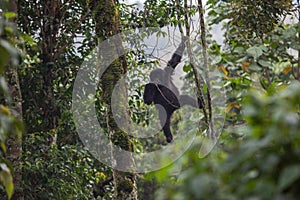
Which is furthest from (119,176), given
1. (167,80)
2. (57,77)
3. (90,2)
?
(90,2)

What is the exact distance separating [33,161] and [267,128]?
277 centimetres

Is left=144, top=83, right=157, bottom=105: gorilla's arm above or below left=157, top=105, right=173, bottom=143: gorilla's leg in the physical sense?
above

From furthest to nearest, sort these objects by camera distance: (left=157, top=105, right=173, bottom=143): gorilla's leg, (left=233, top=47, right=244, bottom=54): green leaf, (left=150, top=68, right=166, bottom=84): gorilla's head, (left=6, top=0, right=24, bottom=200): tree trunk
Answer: (left=233, top=47, right=244, bottom=54): green leaf, (left=157, top=105, right=173, bottom=143): gorilla's leg, (left=150, top=68, right=166, bottom=84): gorilla's head, (left=6, top=0, right=24, bottom=200): tree trunk

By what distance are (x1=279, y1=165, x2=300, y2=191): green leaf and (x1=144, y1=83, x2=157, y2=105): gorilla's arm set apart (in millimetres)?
3149

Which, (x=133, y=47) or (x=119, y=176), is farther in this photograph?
(x=133, y=47)

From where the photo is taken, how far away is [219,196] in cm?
90

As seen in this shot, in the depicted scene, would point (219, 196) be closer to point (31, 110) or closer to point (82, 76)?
point (31, 110)

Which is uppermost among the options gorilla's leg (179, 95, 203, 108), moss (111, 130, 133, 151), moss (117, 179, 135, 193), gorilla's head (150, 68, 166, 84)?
gorilla's head (150, 68, 166, 84)

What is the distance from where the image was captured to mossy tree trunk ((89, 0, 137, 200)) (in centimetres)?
340

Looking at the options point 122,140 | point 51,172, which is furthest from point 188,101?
point 51,172

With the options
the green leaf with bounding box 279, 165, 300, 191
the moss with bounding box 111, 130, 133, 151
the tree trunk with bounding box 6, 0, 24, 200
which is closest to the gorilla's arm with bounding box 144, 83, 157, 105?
the moss with bounding box 111, 130, 133, 151

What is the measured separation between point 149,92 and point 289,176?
3193 millimetres

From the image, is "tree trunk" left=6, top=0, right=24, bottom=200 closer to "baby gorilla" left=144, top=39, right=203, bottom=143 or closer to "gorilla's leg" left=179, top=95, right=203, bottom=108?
"baby gorilla" left=144, top=39, right=203, bottom=143

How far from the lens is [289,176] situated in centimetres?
83
